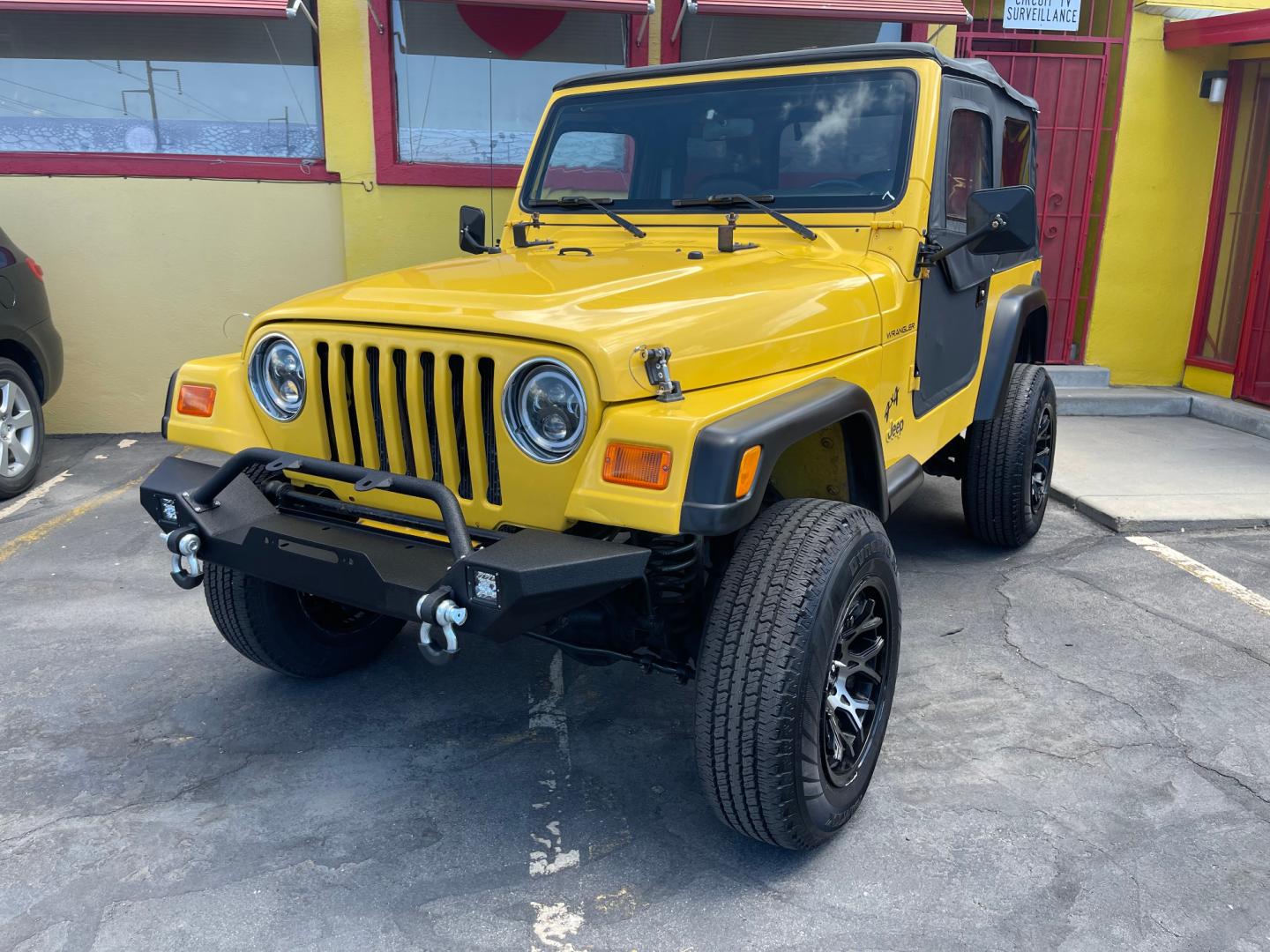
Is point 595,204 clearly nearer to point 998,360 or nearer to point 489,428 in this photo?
point 489,428

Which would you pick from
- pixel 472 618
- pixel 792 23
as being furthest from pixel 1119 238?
pixel 472 618

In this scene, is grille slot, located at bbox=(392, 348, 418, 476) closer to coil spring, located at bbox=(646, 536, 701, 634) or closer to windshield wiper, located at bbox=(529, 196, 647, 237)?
coil spring, located at bbox=(646, 536, 701, 634)

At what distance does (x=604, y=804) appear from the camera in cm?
272

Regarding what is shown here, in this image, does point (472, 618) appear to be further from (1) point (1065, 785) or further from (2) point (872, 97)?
(2) point (872, 97)

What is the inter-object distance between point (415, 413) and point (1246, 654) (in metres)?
3.14

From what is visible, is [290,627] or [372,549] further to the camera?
[290,627]

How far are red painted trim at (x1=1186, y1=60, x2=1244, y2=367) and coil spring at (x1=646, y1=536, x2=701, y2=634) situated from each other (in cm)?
734

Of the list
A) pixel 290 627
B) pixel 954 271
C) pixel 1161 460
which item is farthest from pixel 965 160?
pixel 1161 460

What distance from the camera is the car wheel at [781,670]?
221 cm

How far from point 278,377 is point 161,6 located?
14.8 ft

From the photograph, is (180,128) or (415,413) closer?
(415,413)

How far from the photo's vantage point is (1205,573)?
4465 millimetres

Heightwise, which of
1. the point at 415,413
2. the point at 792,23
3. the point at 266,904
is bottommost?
the point at 266,904

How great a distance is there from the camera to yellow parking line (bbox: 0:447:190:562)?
4.68m
